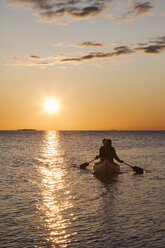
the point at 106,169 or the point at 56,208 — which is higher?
the point at 106,169

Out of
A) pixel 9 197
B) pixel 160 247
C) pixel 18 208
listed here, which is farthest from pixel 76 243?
pixel 9 197

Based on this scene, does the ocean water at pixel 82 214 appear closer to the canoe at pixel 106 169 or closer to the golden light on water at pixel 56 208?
the golden light on water at pixel 56 208

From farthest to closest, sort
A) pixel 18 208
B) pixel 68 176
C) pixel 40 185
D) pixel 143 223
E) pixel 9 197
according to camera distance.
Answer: pixel 68 176
pixel 40 185
pixel 9 197
pixel 18 208
pixel 143 223

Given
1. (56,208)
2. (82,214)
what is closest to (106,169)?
(56,208)

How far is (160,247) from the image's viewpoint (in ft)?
37.6

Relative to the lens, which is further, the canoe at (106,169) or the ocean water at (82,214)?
the canoe at (106,169)

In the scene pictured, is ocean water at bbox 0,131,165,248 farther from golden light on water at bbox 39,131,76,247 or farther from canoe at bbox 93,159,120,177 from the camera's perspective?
canoe at bbox 93,159,120,177

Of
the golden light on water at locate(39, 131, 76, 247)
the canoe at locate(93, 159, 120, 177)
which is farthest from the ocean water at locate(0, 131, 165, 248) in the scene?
the canoe at locate(93, 159, 120, 177)

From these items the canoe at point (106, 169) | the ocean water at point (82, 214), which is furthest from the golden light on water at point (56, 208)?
the canoe at point (106, 169)

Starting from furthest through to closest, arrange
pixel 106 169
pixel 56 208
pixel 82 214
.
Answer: pixel 106 169
pixel 56 208
pixel 82 214

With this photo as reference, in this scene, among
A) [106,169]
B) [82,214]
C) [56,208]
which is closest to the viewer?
[82,214]

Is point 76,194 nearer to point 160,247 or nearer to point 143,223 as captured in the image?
point 143,223

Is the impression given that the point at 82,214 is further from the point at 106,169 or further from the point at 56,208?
the point at 106,169

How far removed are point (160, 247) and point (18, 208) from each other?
800 cm
